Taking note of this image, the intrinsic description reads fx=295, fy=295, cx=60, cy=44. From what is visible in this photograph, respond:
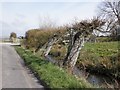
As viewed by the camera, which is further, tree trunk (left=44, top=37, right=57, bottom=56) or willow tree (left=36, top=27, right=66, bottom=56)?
tree trunk (left=44, top=37, right=57, bottom=56)

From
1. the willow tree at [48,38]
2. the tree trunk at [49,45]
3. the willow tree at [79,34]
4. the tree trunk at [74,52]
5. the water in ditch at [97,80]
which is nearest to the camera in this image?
the water in ditch at [97,80]

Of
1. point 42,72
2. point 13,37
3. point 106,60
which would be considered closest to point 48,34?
point 106,60

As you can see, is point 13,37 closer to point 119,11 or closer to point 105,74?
point 119,11

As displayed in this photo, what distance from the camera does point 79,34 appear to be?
2038cm

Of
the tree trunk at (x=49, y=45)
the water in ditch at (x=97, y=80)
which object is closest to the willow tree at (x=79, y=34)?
the water in ditch at (x=97, y=80)

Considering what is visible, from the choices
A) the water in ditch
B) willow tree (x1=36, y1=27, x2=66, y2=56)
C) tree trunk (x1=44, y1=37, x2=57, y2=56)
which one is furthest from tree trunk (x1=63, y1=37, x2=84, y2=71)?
tree trunk (x1=44, y1=37, x2=57, y2=56)

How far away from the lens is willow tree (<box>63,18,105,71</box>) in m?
19.6

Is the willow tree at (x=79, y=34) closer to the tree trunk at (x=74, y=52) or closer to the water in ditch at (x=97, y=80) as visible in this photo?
the tree trunk at (x=74, y=52)

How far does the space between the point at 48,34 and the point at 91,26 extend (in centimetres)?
1574

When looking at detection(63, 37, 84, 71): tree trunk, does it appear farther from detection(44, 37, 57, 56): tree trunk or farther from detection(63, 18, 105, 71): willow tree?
detection(44, 37, 57, 56): tree trunk

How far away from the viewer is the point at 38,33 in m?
37.8

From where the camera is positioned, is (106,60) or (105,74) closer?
(105,74)

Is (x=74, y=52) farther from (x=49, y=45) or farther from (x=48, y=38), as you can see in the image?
(x=48, y=38)

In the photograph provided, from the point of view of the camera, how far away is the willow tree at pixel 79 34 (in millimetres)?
19562
